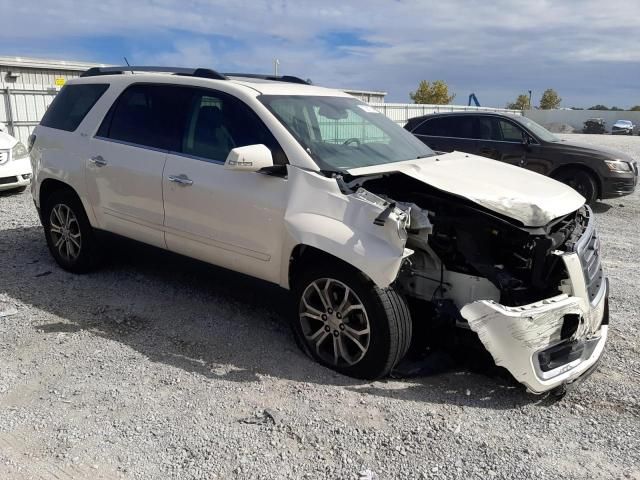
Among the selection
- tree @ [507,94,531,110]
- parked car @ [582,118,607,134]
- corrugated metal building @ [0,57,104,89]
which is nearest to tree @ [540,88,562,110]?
tree @ [507,94,531,110]

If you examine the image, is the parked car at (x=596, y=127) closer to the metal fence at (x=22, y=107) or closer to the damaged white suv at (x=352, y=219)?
the metal fence at (x=22, y=107)

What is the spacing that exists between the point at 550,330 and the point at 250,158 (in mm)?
2074

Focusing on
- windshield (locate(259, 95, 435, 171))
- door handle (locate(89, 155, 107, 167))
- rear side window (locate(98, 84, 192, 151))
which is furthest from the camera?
door handle (locate(89, 155, 107, 167))

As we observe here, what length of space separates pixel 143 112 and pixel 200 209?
1196 millimetres

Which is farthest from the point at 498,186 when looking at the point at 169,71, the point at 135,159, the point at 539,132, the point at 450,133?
the point at 450,133

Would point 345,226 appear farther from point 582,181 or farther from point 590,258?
point 582,181

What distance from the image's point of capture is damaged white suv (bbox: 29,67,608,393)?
3.32 metres

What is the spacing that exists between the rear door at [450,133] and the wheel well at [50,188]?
23.6 ft

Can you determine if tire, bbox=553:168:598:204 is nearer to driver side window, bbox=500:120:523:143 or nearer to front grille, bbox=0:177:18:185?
driver side window, bbox=500:120:523:143

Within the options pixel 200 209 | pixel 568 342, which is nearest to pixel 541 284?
pixel 568 342

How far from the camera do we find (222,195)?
404 centimetres

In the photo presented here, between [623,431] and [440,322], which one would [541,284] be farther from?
[623,431]

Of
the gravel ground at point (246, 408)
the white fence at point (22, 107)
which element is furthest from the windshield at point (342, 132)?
the white fence at point (22, 107)

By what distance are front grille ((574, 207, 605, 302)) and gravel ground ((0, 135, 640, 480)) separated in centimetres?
63
